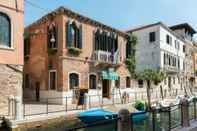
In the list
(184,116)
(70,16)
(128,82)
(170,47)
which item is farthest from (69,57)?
(170,47)

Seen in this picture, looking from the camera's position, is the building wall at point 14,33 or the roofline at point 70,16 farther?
the roofline at point 70,16

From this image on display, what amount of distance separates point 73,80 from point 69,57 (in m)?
1.82

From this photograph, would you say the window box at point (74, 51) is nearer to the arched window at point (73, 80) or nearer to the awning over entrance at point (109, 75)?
the arched window at point (73, 80)

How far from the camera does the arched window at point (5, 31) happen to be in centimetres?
1544

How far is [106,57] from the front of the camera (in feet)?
79.9

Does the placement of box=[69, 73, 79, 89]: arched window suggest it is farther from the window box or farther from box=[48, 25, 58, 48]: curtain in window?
box=[48, 25, 58, 48]: curtain in window

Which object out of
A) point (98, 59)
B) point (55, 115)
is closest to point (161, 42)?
point (98, 59)

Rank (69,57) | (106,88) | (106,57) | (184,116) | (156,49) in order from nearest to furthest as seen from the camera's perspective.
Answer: (184,116)
(69,57)
(106,57)
(106,88)
(156,49)

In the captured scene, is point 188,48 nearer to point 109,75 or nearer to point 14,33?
point 109,75

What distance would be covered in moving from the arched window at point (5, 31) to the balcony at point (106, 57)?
8989mm

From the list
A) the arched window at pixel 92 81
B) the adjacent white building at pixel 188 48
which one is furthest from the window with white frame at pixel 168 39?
the arched window at pixel 92 81

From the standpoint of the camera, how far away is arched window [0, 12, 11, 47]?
1544cm

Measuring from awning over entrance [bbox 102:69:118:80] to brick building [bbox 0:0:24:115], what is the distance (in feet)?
30.5

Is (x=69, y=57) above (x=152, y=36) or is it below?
below
